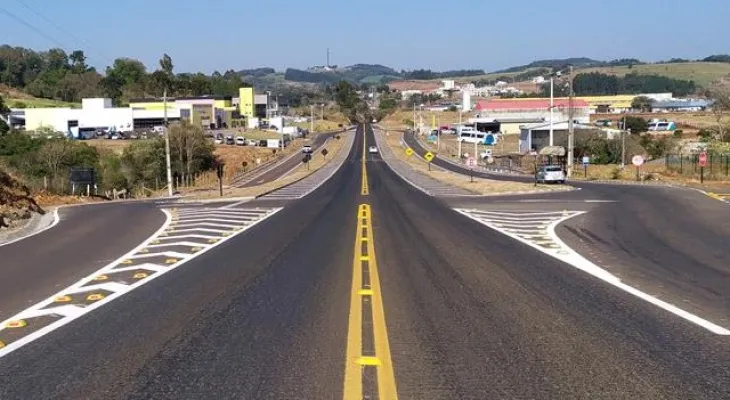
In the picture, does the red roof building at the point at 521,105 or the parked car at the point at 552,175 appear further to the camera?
the red roof building at the point at 521,105

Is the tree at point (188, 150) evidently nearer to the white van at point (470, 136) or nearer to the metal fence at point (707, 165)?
the white van at point (470, 136)

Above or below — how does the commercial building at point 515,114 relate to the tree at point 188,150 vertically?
above

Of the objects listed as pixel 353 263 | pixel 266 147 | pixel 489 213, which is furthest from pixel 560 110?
pixel 353 263

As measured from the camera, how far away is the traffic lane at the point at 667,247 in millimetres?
11375

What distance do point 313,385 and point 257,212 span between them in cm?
2403

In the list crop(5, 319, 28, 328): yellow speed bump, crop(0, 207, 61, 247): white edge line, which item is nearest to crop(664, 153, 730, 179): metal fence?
crop(0, 207, 61, 247): white edge line

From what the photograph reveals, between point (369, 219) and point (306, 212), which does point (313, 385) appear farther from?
point (306, 212)

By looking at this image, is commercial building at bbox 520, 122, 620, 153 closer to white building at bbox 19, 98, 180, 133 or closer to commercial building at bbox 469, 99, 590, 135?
commercial building at bbox 469, 99, 590, 135

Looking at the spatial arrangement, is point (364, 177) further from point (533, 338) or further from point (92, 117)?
point (92, 117)

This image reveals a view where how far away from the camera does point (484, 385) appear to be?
21.5 feet

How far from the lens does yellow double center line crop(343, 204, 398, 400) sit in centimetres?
652

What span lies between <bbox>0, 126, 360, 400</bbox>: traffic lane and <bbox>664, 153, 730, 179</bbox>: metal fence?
165 feet

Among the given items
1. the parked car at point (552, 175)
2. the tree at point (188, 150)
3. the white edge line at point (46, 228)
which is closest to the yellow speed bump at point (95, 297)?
the white edge line at point (46, 228)

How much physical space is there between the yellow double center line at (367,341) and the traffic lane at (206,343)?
0.44ft
